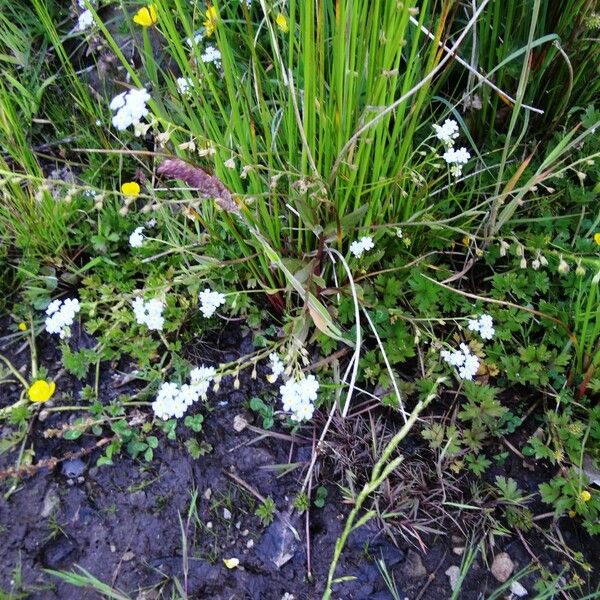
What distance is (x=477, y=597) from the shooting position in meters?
1.46

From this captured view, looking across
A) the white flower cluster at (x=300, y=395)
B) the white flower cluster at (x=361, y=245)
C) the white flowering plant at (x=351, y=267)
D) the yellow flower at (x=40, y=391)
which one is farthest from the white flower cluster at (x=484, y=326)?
the yellow flower at (x=40, y=391)

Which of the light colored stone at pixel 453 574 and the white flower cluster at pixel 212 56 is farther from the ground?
the white flower cluster at pixel 212 56

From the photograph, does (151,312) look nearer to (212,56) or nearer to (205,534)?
(205,534)

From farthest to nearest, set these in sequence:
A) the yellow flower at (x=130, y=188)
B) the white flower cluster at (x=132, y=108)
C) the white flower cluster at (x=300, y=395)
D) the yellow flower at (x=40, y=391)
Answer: the yellow flower at (x=130, y=188), the yellow flower at (x=40, y=391), the white flower cluster at (x=300, y=395), the white flower cluster at (x=132, y=108)

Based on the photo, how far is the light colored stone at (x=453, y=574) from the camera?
1477 mm

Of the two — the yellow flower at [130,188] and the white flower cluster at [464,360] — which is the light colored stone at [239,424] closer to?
the white flower cluster at [464,360]

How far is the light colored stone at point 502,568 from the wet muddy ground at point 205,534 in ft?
0.05

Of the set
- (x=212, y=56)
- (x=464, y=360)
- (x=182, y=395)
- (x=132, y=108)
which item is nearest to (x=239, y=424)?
(x=182, y=395)

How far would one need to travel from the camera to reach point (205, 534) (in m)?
1.54

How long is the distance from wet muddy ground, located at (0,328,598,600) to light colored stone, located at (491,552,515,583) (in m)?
0.02

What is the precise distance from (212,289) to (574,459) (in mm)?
1145

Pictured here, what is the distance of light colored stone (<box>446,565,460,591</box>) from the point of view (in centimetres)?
148

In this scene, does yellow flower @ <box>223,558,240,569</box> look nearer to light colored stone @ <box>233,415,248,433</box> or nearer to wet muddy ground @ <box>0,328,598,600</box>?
wet muddy ground @ <box>0,328,598,600</box>

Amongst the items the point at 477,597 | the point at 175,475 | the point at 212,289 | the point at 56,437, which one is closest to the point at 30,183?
the point at 212,289
